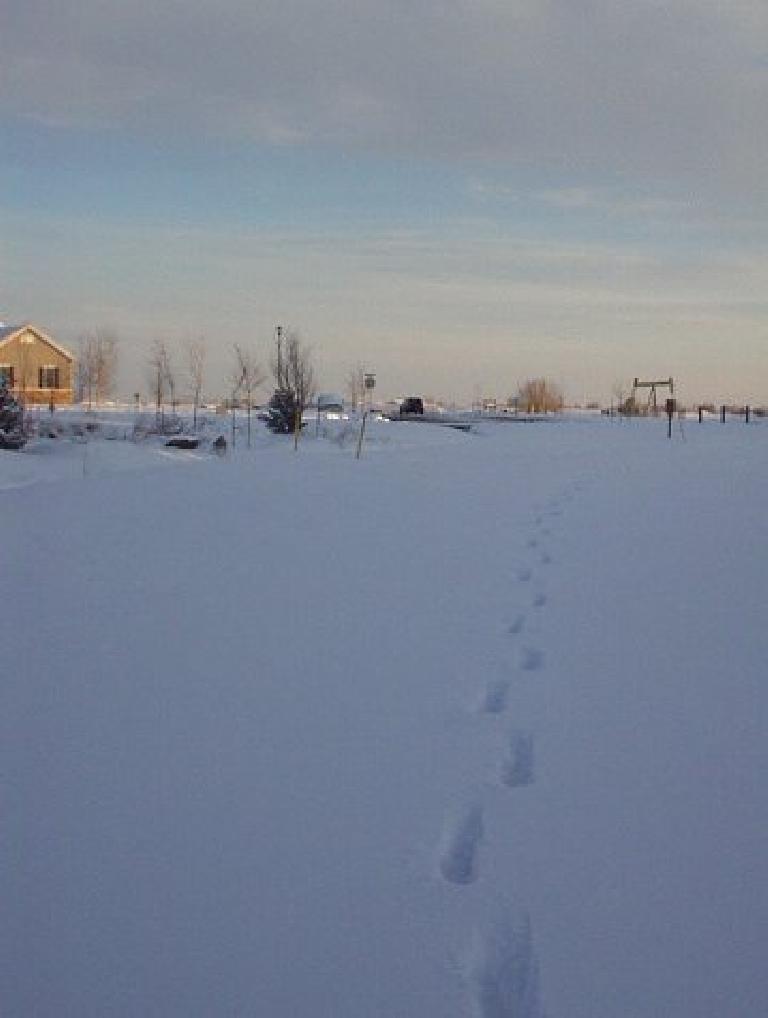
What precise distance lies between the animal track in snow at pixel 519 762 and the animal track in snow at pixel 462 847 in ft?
0.79

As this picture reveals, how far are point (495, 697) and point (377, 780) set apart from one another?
0.98m

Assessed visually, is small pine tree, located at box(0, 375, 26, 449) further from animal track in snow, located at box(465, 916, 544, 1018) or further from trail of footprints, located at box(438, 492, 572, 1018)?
animal track in snow, located at box(465, 916, 544, 1018)

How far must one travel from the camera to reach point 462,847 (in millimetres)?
2885

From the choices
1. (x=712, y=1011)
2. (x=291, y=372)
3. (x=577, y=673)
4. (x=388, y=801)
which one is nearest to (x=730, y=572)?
(x=577, y=673)

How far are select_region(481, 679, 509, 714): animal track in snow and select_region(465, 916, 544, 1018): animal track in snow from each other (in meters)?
1.49

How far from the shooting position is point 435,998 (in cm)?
225

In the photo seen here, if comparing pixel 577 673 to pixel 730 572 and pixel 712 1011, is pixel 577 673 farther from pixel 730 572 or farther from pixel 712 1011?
pixel 730 572

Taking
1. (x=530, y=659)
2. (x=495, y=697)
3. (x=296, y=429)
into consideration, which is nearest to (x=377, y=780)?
(x=495, y=697)

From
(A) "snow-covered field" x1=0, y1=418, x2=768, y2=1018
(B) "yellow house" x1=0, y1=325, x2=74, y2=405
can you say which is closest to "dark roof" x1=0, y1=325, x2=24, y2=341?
(B) "yellow house" x1=0, y1=325, x2=74, y2=405

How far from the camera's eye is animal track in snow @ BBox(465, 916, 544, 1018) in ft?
7.28

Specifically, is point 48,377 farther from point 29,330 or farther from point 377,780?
point 377,780

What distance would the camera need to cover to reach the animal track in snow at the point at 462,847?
2736 millimetres

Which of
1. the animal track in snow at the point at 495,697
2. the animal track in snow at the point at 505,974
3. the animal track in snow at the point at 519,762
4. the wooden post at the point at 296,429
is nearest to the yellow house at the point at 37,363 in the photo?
the wooden post at the point at 296,429

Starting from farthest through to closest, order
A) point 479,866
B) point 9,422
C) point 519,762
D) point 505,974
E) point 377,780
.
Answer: point 9,422, point 519,762, point 377,780, point 479,866, point 505,974
